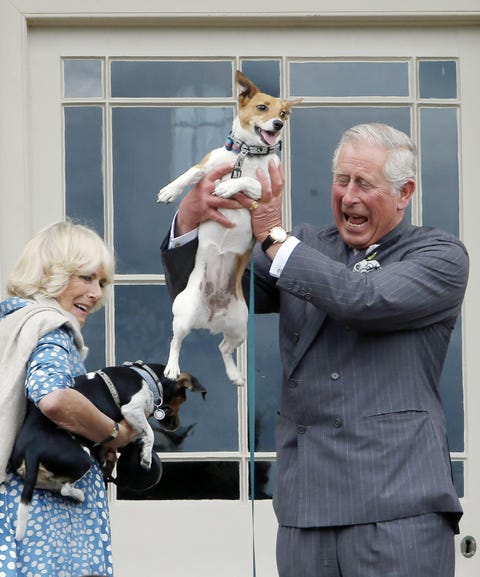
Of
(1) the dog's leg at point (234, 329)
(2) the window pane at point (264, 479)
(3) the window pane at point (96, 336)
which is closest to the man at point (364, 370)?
(1) the dog's leg at point (234, 329)

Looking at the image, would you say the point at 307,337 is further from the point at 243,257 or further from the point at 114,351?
the point at 114,351

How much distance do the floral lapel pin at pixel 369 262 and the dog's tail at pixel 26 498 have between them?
37.2 inches

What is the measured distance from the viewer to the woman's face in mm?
3664

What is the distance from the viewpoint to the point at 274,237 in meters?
3.37

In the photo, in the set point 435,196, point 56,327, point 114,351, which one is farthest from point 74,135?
point 56,327

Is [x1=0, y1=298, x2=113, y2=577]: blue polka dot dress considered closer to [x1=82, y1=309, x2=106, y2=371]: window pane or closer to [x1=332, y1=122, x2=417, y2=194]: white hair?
[x1=332, y1=122, x2=417, y2=194]: white hair

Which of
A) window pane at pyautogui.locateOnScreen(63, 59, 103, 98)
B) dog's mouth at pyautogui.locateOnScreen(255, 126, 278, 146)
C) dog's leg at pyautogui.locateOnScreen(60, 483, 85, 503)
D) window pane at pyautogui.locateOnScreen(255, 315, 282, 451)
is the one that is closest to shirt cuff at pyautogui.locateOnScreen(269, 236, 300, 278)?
dog's mouth at pyautogui.locateOnScreen(255, 126, 278, 146)

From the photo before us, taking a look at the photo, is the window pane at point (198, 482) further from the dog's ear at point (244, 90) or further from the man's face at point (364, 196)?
the dog's ear at point (244, 90)

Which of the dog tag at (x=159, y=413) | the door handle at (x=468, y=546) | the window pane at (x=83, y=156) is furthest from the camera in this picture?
the window pane at (x=83, y=156)

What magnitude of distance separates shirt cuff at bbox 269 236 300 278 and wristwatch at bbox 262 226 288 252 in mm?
14

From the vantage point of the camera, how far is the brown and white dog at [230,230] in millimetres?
3369

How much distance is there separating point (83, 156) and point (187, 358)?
0.84 meters

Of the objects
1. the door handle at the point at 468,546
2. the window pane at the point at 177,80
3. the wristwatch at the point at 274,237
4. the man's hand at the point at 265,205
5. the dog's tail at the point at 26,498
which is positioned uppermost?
the window pane at the point at 177,80

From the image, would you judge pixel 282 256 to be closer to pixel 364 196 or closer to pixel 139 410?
pixel 364 196
